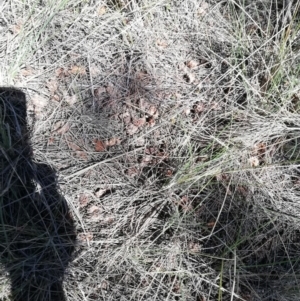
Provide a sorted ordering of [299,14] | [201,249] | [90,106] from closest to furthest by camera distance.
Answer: [201,249], [90,106], [299,14]

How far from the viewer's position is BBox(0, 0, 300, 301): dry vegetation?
2.14m

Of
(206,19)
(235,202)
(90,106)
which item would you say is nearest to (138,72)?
(90,106)

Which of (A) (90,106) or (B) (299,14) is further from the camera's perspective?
(B) (299,14)

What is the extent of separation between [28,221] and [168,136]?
2.95 feet

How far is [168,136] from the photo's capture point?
2.35 metres

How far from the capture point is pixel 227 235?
7.24 feet

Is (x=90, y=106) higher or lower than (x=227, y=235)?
higher

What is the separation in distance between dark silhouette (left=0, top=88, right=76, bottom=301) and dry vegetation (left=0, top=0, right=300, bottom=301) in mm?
50

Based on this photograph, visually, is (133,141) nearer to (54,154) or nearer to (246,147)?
(54,154)

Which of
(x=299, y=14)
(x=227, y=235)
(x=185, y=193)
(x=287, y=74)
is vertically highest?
(x=299, y=14)

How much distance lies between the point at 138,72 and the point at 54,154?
71 centimetres

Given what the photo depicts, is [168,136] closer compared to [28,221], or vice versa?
[28,221]

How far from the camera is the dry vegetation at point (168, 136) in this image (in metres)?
2.14

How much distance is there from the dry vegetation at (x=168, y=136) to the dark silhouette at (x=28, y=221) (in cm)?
5
